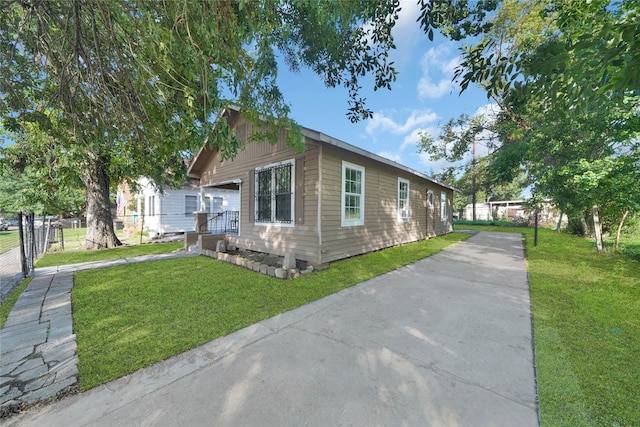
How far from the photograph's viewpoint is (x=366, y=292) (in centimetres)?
451

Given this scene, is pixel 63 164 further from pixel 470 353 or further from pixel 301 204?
pixel 470 353

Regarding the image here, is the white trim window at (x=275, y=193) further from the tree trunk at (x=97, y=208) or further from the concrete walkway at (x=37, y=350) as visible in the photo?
the tree trunk at (x=97, y=208)

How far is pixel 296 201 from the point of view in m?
6.61

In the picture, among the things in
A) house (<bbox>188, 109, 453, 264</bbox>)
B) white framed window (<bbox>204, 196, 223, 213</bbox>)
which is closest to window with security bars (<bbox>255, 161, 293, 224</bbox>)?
house (<bbox>188, 109, 453, 264</bbox>)

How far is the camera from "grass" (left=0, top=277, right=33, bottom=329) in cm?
345

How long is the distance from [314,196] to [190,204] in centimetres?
1166

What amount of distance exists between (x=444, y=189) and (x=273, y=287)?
1323 cm

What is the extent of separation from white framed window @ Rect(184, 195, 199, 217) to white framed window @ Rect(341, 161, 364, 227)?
36.9 ft

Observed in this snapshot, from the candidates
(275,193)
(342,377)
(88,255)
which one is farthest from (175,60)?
(88,255)

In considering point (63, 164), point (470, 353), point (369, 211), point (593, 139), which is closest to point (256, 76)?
point (470, 353)

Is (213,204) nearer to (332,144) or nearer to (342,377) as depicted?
(332,144)

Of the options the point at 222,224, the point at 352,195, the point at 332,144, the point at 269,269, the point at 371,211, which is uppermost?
the point at 332,144

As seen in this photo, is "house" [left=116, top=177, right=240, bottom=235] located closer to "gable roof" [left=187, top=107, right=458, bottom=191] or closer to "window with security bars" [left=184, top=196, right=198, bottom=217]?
"window with security bars" [left=184, top=196, right=198, bottom=217]

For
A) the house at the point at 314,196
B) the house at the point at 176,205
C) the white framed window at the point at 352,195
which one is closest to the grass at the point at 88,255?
the house at the point at 314,196
